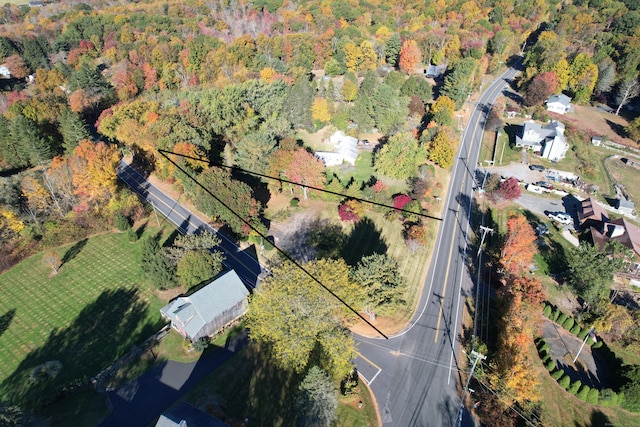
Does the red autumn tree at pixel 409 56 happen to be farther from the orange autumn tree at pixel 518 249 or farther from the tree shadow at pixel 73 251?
the tree shadow at pixel 73 251

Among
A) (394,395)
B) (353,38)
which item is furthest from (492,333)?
(353,38)

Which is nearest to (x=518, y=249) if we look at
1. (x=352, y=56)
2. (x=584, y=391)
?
(x=584, y=391)

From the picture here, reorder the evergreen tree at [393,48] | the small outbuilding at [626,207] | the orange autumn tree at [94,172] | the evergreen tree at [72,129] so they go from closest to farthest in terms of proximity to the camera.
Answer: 1. the orange autumn tree at [94,172]
2. the small outbuilding at [626,207]
3. the evergreen tree at [72,129]
4. the evergreen tree at [393,48]

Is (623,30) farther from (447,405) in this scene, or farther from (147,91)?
(147,91)

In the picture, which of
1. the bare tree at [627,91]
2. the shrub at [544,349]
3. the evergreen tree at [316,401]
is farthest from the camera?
the bare tree at [627,91]

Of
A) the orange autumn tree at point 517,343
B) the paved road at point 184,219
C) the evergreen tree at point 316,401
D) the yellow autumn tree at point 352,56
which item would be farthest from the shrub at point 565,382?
the yellow autumn tree at point 352,56

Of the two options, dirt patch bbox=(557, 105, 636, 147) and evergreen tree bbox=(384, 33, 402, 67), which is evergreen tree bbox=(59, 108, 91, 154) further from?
dirt patch bbox=(557, 105, 636, 147)

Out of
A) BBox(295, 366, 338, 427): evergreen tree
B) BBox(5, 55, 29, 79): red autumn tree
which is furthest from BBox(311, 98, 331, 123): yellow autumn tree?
BBox(5, 55, 29, 79): red autumn tree

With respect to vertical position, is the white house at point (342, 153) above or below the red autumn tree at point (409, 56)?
below
